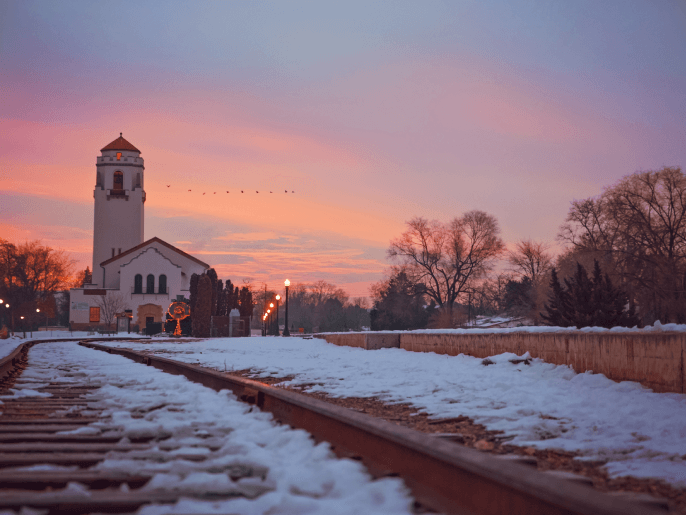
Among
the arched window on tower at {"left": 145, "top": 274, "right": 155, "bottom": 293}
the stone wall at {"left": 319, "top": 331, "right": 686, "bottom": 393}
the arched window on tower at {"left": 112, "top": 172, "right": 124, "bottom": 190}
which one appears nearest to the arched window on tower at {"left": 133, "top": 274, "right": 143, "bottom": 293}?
the arched window on tower at {"left": 145, "top": 274, "right": 155, "bottom": 293}

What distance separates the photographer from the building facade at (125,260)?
257 ft

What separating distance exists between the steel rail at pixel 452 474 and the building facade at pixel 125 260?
2925 inches

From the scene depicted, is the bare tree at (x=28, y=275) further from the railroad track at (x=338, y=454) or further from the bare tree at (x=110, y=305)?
the railroad track at (x=338, y=454)

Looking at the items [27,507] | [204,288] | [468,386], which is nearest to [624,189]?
[204,288]

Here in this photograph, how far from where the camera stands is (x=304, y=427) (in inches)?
193

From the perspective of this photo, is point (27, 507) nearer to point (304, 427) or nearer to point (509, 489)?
point (509, 489)

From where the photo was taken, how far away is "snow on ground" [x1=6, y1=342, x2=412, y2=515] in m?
2.78

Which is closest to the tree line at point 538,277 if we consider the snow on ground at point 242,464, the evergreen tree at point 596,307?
the evergreen tree at point 596,307

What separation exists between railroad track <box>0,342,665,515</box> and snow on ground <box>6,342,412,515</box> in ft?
0.24

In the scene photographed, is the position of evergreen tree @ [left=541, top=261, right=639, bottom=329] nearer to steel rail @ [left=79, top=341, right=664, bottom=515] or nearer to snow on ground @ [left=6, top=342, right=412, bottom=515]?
snow on ground @ [left=6, top=342, right=412, bottom=515]

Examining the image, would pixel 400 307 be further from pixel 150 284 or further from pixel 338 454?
pixel 338 454

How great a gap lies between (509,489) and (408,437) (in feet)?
3.20

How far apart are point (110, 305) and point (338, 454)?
77.1 m

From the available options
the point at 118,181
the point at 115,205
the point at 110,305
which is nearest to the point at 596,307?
the point at 110,305
